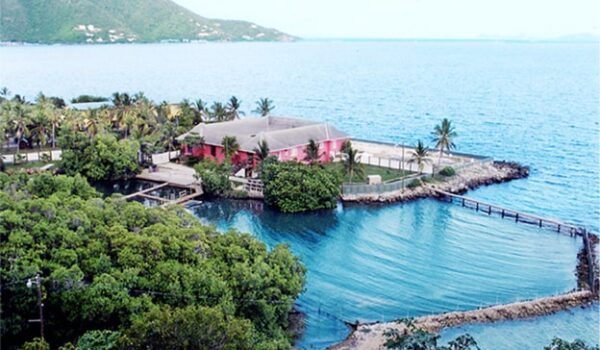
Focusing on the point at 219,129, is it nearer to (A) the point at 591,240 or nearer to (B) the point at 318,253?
(B) the point at 318,253

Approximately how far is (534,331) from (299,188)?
21.3 metres

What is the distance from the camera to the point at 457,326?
2822 cm

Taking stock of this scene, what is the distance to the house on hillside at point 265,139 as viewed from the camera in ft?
177

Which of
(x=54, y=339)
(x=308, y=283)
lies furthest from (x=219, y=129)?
(x=54, y=339)

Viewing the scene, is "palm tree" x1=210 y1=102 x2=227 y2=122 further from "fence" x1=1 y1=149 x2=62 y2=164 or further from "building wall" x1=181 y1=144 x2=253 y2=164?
"fence" x1=1 y1=149 x2=62 y2=164

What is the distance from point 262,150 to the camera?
50.9m

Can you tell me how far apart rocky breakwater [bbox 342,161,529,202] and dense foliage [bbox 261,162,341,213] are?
2839 mm

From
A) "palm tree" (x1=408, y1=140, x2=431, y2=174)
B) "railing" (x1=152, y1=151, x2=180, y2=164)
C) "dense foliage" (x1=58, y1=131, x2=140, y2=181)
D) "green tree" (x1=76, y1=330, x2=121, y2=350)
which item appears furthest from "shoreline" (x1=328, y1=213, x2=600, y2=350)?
"railing" (x1=152, y1=151, x2=180, y2=164)

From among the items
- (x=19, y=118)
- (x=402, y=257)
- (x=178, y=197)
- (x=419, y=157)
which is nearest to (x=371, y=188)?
(x=419, y=157)

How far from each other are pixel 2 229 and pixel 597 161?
201ft

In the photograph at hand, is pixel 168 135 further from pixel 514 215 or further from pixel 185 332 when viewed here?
pixel 185 332

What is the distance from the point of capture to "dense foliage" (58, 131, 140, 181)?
51.6 meters

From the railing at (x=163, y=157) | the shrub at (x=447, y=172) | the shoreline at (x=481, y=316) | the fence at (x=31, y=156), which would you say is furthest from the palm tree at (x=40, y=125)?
the shoreline at (x=481, y=316)

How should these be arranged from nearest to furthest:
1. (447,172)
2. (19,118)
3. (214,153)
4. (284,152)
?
(447,172) < (284,152) < (214,153) < (19,118)
